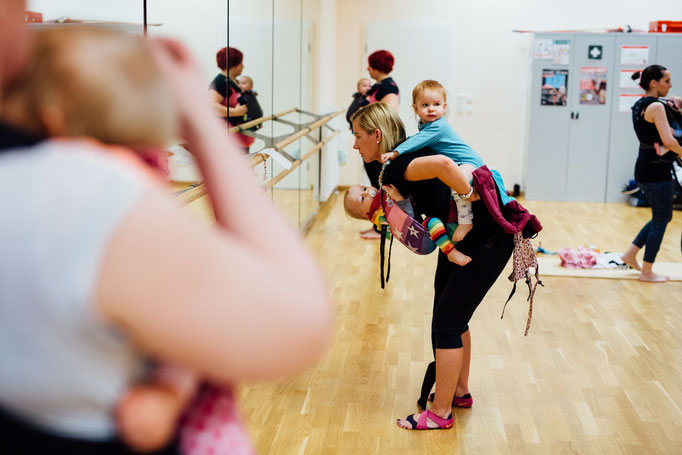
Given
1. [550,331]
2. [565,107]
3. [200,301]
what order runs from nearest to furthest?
[200,301] < [550,331] < [565,107]

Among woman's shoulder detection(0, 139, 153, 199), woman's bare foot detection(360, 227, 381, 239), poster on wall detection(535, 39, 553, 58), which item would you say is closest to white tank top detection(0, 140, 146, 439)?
woman's shoulder detection(0, 139, 153, 199)

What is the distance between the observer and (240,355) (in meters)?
0.59

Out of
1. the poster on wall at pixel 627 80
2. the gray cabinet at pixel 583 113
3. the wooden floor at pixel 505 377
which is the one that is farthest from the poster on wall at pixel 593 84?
the wooden floor at pixel 505 377

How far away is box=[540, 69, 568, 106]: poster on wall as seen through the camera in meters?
8.60

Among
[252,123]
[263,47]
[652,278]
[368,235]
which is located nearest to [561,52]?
[368,235]

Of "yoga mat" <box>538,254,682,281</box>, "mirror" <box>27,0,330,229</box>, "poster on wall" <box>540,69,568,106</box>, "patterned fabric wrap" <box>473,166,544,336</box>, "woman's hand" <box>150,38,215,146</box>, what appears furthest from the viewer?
"poster on wall" <box>540,69,568,106</box>

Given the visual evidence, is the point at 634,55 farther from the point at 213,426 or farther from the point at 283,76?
the point at 213,426

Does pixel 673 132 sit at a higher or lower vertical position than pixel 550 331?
higher

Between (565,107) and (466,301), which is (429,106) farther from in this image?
(565,107)

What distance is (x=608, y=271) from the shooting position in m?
5.56

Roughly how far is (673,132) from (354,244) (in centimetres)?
269

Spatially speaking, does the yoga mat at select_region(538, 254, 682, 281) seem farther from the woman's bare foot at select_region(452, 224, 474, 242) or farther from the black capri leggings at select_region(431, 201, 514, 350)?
the woman's bare foot at select_region(452, 224, 474, 242)

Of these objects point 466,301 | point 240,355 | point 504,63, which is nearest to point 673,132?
point 466,301

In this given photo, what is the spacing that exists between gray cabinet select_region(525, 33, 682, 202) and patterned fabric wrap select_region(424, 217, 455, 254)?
6438 mm
